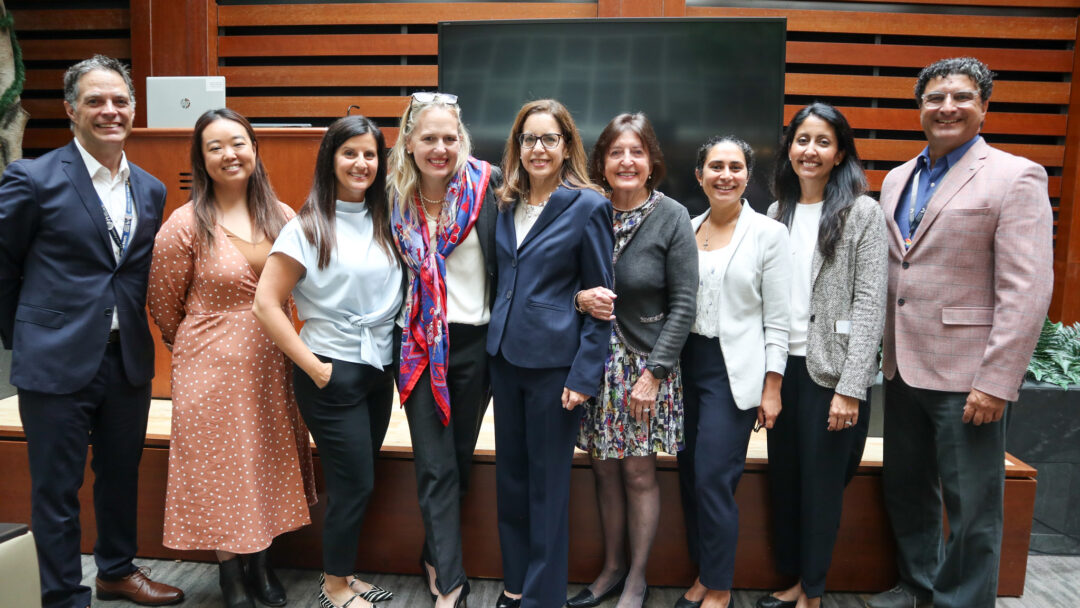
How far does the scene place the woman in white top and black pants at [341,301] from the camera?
1.98m

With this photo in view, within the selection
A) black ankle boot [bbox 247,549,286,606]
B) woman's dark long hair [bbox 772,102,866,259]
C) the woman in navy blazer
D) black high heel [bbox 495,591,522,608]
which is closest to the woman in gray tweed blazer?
woman's dark long hair [bbox 772,102,866,259]

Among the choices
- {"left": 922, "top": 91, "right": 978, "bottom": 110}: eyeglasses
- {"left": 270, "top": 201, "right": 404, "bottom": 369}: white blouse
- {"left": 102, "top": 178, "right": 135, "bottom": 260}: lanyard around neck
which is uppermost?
{"left": 922, "top": 91, "right": 978, "bottom": 110}: eyeglasses

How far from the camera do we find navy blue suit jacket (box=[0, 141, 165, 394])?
78.5 inches

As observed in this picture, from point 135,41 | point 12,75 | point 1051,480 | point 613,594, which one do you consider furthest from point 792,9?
point 12,75

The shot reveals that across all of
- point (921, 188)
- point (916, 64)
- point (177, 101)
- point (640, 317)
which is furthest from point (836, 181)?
point (916, 64)

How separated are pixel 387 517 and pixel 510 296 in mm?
1033

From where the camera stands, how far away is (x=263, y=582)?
2359mm

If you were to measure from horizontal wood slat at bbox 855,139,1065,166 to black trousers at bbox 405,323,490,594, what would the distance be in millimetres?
3705

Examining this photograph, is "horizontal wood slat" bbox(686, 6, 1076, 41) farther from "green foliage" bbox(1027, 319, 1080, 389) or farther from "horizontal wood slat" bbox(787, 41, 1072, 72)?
"green foliage" bbox(1027, 319, 1080, 389)

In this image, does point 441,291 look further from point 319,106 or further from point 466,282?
point 319,106

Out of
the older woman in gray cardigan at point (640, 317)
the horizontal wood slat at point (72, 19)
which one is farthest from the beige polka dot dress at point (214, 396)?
the horizontal wood slat at point (72, 19)

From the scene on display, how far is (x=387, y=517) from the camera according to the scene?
253 cm

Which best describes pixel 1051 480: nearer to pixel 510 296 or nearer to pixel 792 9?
pixel 510 296

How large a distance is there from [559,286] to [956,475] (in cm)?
124
